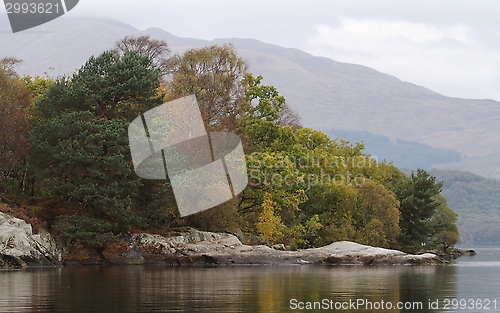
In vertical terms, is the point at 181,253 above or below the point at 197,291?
below

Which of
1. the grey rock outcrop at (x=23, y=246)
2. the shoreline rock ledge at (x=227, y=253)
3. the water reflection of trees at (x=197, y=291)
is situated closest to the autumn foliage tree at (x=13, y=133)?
the grey rock outcrop at (x=23, y=246)

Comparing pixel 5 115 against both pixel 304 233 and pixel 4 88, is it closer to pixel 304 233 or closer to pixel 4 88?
pixel 4 88

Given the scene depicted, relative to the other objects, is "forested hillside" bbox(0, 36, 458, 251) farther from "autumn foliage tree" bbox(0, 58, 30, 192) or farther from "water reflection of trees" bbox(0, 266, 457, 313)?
"water reflection of trees" bbox(0, 266, 457, 313)

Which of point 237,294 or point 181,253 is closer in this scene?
point 237,294

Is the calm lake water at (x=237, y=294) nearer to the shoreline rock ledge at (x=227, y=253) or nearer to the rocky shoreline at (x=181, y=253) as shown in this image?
the rocky shoreline at (x=181, y=253)

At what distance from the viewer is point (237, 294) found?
82.9ft

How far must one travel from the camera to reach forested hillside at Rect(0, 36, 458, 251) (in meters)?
48.5

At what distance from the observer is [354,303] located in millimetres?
22625

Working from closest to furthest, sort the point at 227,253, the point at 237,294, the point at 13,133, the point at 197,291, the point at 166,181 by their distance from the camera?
the point at 237,294, the point at 197,291, the point at 227,253, the point at 13,133, the point at 166,181

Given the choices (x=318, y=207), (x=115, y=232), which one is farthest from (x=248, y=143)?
(x=115, y=232)

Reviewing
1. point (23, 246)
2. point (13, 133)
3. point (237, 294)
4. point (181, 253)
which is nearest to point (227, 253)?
point (181, 253)

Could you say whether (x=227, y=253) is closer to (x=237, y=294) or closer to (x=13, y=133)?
(x=13, y=133)

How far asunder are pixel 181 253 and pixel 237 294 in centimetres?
2546

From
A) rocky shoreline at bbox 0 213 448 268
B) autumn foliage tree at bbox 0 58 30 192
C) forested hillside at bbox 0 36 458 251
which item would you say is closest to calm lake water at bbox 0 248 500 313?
rocky shoreline at bbox 0 213 448 268
